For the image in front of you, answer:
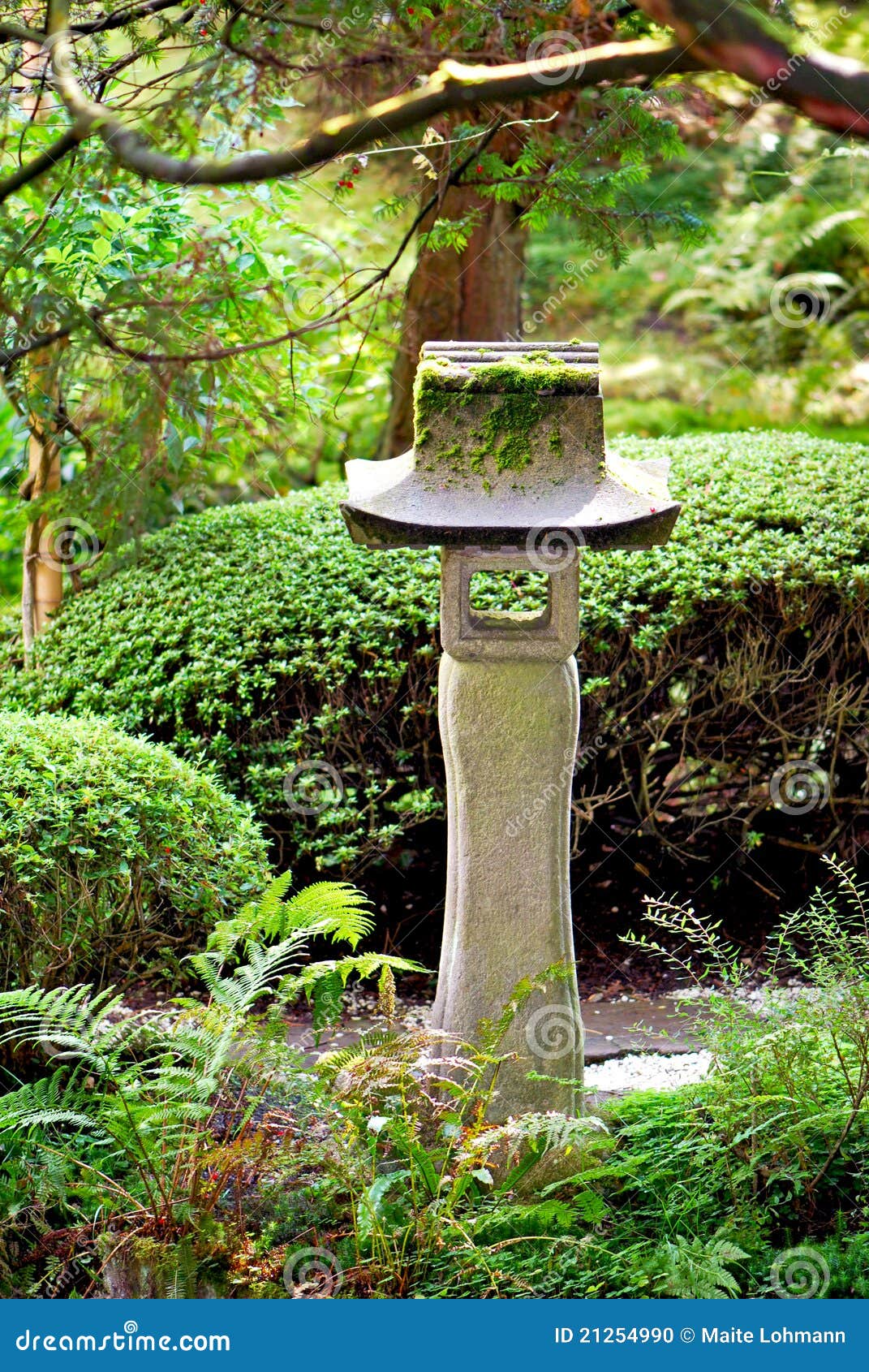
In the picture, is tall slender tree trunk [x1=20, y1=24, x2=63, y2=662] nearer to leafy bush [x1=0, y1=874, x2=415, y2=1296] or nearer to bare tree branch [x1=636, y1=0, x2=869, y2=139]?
leafy bush [x1=0, y1=874, x2=415, y2=1296]

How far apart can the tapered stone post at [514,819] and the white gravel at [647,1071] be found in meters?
0.66

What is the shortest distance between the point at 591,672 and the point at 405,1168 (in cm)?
249

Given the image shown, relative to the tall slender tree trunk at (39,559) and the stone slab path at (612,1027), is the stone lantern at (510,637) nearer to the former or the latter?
the stone slab path at (612,1027)

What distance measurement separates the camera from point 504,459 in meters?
3.65

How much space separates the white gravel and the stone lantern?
65cm

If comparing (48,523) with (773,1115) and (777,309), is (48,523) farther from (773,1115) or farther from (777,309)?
(777,309)

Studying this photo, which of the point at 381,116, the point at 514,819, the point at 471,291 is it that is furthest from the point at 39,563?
the point at 381,116

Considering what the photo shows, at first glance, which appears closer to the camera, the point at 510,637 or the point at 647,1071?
the point at 510,637

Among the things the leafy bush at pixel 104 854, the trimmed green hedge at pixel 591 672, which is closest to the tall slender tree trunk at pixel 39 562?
the trimmed green hedge at pixel 591 672

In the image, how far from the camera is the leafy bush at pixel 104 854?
4.00 meters

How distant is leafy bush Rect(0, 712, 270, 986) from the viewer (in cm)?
400

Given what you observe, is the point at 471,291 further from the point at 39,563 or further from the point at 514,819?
the point at 514,819

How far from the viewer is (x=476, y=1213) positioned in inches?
142

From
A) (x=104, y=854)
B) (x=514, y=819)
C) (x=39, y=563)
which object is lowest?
(x=104, y=854)
